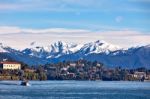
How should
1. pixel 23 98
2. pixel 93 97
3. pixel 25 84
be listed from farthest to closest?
pixel 25 84, pixel 93 97, pixel 23 98

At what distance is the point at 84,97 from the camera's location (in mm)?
117750

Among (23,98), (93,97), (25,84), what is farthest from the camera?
(25,84)

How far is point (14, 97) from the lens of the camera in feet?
364

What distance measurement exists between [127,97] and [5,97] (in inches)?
873

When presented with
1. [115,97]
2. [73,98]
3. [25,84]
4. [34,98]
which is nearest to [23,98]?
A: [34,98]

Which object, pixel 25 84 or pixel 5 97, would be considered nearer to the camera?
pixel 5 97

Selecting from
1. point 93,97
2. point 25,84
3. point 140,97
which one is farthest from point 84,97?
point 25,84

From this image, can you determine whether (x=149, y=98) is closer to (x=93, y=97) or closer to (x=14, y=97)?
(x=93, y=97)

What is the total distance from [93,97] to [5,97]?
1613cm

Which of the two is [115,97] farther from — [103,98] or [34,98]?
[34,98]

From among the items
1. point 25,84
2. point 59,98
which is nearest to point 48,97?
point 59,98

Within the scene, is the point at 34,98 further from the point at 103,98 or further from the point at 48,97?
the point at 103,98

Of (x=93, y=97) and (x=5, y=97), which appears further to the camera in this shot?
(x=93, y=97)

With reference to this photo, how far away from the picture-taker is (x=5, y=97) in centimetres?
10981
